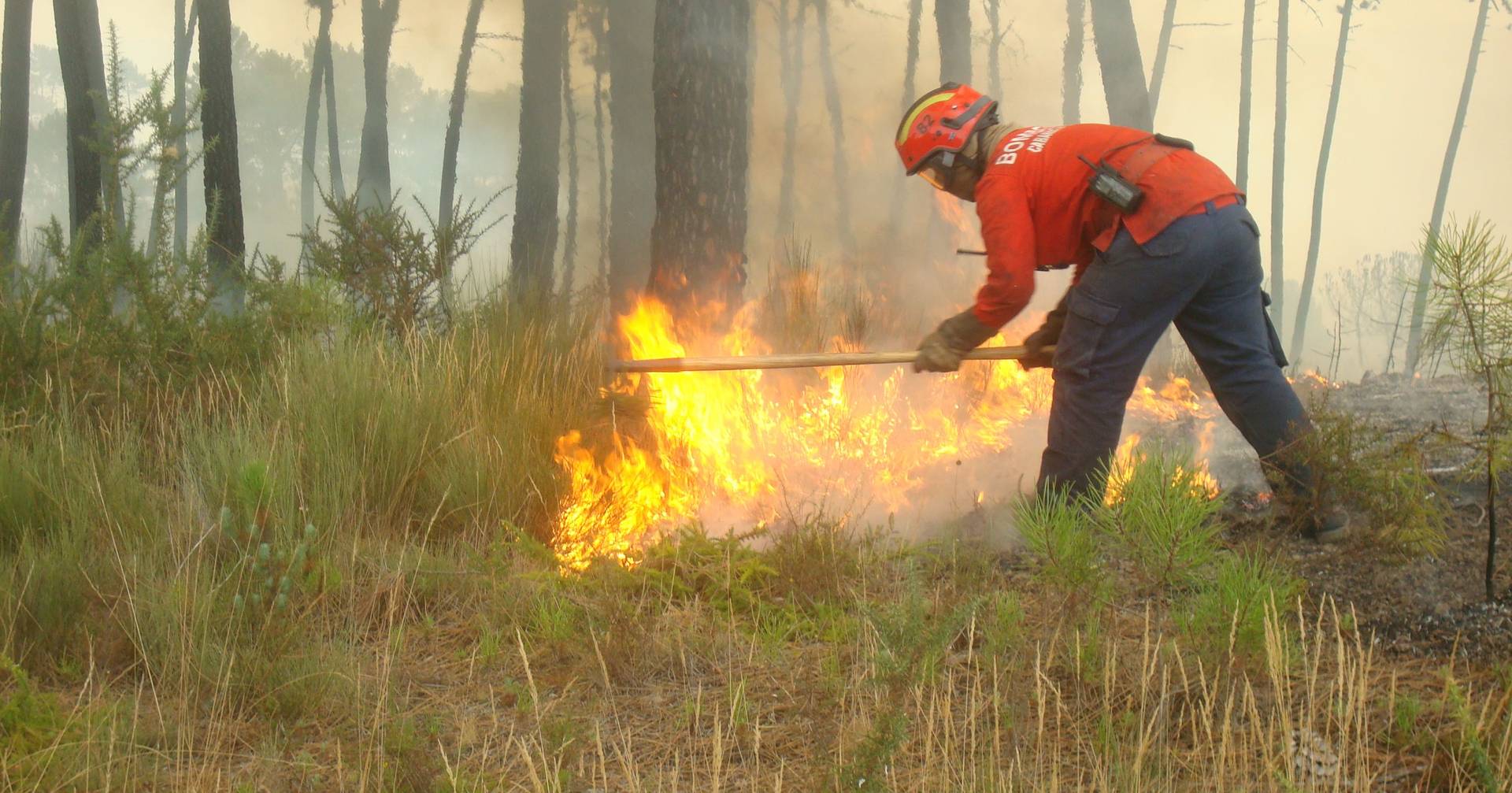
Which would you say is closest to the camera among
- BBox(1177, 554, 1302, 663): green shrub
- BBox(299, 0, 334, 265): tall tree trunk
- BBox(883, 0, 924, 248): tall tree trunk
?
BBox(1177, 554, 1302, 663): green shrub

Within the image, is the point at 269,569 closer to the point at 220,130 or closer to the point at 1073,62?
the point at 220,130

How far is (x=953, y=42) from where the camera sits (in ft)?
45.2

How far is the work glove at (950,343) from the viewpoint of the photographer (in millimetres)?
3939

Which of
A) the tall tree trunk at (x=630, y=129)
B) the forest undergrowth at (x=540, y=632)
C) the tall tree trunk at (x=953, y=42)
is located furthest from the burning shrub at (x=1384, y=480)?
the tall tree trunk at (x=953, y=42)

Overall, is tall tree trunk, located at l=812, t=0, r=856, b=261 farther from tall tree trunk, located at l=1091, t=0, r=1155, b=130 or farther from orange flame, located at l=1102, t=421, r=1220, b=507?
orange flame, located at l=1102, t=421, r=1220, b=507

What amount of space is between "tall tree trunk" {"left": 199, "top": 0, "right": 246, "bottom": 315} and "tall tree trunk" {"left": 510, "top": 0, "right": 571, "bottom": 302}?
3163 mm

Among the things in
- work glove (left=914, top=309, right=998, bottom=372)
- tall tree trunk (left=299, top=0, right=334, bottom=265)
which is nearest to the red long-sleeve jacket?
work glove (left=914, top=309, right=998, bottom=372)

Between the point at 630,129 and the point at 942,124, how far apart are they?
11.6 metres

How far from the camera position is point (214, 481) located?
3.64 metres

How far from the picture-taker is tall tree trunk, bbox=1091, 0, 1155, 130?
9.60 metres

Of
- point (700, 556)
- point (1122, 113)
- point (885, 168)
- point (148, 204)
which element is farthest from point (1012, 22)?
point (700, 556)

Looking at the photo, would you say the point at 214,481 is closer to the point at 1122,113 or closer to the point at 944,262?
the point at 944,262

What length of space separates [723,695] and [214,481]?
6.51ft

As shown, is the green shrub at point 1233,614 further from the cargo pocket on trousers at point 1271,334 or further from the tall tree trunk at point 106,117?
the tall tree trunk at point 106,117
